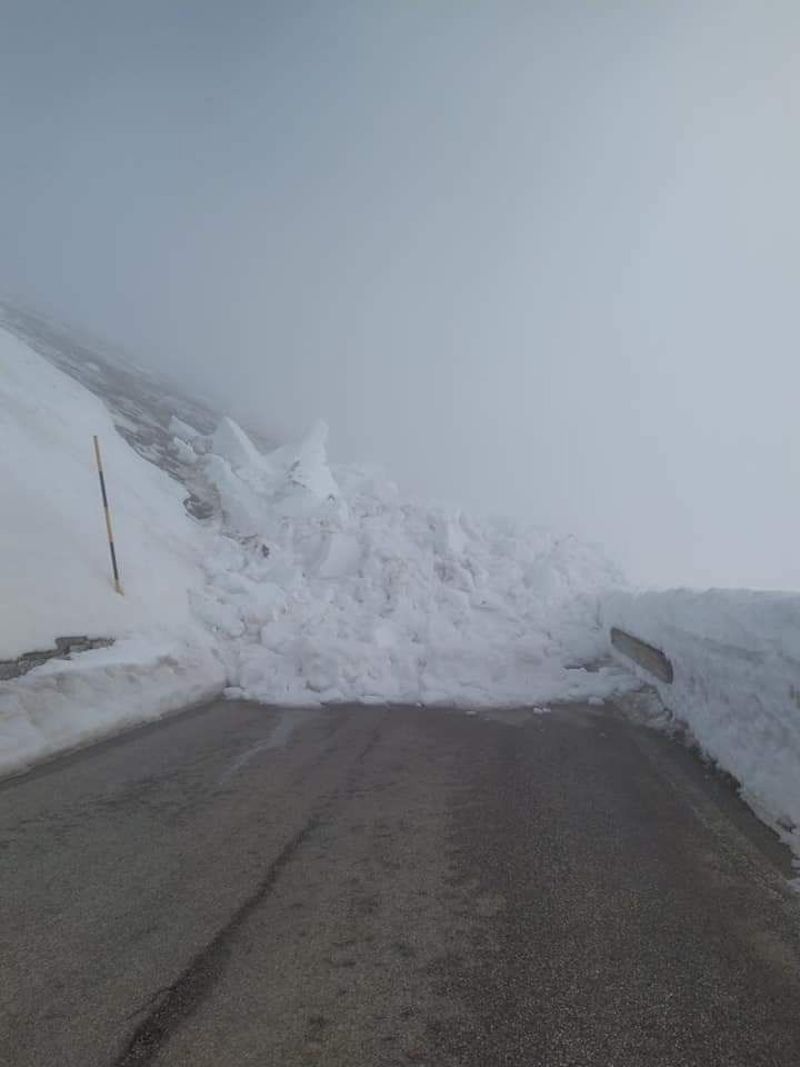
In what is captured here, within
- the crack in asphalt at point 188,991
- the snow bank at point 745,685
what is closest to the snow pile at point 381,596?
the snow bank at point 745,685

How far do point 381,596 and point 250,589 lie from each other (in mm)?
2188

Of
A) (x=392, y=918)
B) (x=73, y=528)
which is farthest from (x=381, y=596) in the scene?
(x=392, y=918)

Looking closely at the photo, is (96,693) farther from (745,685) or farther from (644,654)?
(644,654)

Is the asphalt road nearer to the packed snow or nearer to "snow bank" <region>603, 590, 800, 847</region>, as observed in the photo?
"snow bank" <region>603, 590, 800, 847</region>

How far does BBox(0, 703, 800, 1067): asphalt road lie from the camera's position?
7.61 feet

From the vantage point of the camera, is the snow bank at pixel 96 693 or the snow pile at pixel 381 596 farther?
the snow pile at pixel 381 596

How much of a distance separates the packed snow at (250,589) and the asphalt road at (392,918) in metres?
1.91

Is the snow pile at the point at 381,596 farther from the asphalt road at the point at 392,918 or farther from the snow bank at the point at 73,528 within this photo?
the asphalt road at the point at 392,918

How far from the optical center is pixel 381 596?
1108cm

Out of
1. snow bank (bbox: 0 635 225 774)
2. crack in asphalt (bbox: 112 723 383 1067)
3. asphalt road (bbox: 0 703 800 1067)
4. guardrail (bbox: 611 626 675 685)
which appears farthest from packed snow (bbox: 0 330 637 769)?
crack in asphalt (bbox: 112 723 383 1067)

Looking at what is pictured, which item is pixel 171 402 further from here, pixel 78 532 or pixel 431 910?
pixel 431 910

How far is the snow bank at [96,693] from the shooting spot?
5586mm

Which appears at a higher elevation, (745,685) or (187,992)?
(745,685)

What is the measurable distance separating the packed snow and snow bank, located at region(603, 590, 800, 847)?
1933 mm
